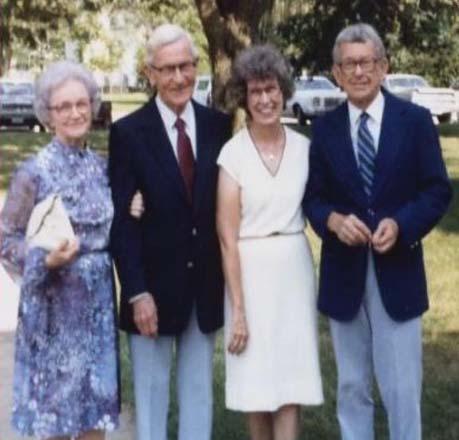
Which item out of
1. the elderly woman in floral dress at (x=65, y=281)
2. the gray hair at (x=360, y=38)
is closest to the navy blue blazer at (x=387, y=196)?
the gray hair at (x=360, y=38)

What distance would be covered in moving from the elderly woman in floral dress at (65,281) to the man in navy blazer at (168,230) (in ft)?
0.38

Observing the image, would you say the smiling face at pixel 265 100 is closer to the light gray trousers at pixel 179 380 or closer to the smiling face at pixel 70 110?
the smiling face at pixel 70 110

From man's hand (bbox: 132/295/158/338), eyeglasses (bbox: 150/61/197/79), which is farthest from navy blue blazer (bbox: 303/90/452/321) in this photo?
man's hand (bbox: 132/295/158/338)

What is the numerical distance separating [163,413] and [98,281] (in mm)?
727

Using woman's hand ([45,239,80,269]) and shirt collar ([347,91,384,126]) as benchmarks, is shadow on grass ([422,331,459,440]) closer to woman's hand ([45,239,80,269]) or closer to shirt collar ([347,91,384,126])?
shirt collar ([347,91,384,126])

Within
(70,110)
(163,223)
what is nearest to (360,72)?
(163,223)

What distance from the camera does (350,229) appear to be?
5.04m

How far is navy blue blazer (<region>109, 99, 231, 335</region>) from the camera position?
16.7 feet

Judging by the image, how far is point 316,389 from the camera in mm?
5367

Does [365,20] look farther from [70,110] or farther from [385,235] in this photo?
[70,110]

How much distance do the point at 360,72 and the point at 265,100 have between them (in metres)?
0.40

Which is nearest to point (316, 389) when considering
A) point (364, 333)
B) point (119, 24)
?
point (364, 333)

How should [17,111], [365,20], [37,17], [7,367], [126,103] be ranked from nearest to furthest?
[7,367]
[365,20]
[37,17]
[17,111]
[126,103]

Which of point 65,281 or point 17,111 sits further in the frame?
point 17,111
